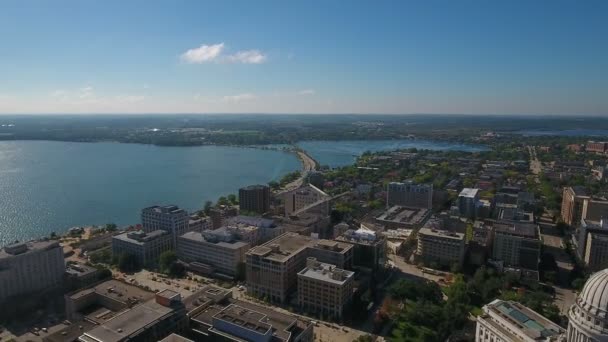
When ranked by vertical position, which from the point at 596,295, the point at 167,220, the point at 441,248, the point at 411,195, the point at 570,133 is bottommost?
the point at 441,248

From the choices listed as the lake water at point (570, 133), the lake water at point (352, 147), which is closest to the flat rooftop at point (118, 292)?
the lake water at point (352, 147)

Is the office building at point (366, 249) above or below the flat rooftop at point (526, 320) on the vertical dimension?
below

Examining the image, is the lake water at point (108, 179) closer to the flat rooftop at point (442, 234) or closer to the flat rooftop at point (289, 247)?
the flat rooftop at point (289, 247)

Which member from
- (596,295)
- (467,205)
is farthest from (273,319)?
(467,205)

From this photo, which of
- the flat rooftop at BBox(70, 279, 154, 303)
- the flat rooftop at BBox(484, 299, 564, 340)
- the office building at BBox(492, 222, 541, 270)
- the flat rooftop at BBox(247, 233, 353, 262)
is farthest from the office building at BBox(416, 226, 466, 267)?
the flat rooftop at BBox(70, 279, 154, 303)

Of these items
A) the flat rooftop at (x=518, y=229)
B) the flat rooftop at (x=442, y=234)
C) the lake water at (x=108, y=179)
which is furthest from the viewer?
the lake water at (x=108, y=179)

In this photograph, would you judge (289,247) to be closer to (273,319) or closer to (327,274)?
(327,274)

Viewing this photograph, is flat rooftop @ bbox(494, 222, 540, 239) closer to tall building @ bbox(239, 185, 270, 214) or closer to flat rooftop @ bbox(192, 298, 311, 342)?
flat rooftop @ bbox(192, 298, 311, 342)
